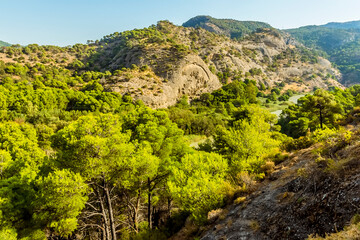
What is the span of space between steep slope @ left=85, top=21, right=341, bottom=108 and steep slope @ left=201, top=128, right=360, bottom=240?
6808 centimetres

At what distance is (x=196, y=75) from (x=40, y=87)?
65.6 meters

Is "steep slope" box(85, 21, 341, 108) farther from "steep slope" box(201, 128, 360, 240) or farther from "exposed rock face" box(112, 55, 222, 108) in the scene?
"steep slope" box(201, 128, 360, 240)

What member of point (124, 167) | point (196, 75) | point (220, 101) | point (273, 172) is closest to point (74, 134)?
Answer: point (124, 167)

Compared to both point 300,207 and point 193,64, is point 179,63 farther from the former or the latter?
point 300,207

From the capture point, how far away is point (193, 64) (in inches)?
3898

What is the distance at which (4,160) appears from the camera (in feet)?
59.1

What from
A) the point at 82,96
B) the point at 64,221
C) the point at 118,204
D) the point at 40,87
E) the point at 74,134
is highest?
Answer: the point at 40,87

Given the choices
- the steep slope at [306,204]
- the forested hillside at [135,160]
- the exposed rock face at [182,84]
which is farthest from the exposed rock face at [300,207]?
the exposed rock face at [182,84]

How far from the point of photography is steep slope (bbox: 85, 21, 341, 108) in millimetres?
85312

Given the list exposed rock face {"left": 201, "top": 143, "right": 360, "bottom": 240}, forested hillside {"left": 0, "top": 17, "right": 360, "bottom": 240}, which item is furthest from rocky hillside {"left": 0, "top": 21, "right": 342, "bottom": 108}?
exposed rock face {"left": 201, "top": 143, "right": 360, "bottom": 240}

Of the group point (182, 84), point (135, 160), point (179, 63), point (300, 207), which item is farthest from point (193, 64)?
point (300, 207)

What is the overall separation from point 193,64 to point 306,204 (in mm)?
96622

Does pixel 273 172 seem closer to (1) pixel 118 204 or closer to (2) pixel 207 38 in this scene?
(1) pixel 118 204

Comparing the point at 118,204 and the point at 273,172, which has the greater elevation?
the point at 273,172
